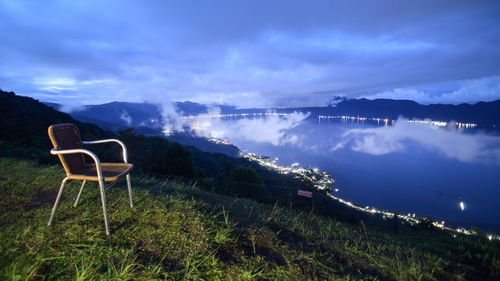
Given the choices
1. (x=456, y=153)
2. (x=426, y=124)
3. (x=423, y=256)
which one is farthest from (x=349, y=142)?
(x=423, y=256)

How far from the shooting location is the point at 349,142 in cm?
13738

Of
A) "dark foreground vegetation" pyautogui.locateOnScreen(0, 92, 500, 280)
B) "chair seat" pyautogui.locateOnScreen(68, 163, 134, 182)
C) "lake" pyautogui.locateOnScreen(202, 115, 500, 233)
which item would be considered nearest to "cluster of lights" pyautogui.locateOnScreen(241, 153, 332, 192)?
"lake" pyautogui.locateOnScreen(202, 115, 500, 233)

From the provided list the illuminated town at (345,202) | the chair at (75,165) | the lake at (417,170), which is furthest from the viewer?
the lake at (417,170)

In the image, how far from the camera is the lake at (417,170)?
53.1 meters

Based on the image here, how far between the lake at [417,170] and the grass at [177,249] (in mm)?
6230

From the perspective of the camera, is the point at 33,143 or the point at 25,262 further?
the point at 33,143

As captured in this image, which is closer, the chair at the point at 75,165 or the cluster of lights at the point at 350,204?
the chair at the point at 75,165

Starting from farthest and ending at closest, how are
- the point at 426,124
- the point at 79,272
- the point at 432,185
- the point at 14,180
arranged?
1. the point at 426,124
2. the point at 432,185
3. the point at 14,180
4. the point at 79,272

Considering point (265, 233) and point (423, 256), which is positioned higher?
point (265, 233)

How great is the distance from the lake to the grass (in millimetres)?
6230

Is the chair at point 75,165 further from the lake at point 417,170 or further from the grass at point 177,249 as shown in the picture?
the lake at point 417,170

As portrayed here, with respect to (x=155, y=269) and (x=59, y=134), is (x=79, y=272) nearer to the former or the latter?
(x=155, y=269)

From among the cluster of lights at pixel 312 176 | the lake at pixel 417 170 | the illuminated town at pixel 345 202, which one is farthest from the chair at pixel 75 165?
the cluster of lights at pixel 312 176

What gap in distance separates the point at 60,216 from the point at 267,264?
247 cm
